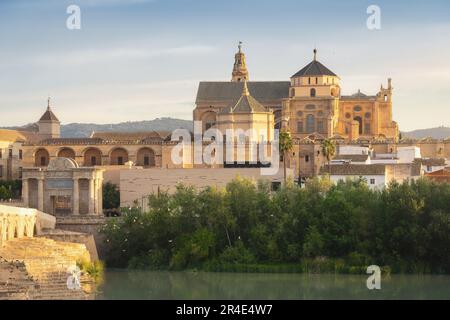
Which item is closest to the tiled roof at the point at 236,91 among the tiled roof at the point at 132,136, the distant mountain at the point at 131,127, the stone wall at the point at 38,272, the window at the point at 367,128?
the tiled roof at the point at 132,136

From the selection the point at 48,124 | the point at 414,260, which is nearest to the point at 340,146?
the point at 48,124

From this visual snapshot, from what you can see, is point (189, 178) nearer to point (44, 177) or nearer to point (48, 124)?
point (44, 177)

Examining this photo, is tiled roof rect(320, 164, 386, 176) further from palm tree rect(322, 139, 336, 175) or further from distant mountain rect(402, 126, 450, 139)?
distant mountain rect(402, 126, 450, 139)

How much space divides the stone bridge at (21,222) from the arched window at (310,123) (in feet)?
80.7

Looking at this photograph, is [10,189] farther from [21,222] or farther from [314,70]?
[314,70]

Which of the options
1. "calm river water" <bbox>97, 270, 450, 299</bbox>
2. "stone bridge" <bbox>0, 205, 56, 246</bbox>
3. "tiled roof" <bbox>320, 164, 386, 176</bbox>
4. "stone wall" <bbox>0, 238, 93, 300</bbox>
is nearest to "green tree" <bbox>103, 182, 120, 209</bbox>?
"stone bridge" <bbox>0, 205, 56, 246</bbox>

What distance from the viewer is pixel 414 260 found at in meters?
Result: 45.5

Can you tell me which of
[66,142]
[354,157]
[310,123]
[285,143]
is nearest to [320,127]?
[310,123]

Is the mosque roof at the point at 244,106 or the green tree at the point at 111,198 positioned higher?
the mosque roof at the point at 244,106

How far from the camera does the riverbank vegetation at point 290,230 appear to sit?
4559 cm

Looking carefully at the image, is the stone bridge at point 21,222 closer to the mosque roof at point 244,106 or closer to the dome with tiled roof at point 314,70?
the mosque roof at point 244,106

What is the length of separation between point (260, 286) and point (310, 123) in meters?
31.5

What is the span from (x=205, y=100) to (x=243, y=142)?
416 inches

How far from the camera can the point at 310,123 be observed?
72875 mm
